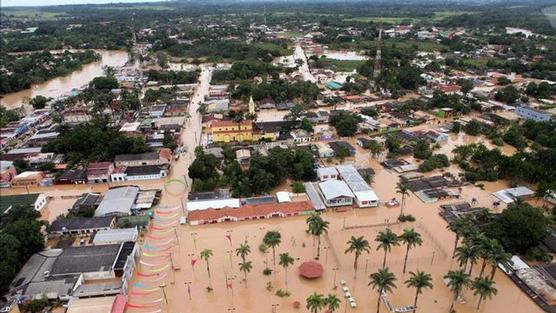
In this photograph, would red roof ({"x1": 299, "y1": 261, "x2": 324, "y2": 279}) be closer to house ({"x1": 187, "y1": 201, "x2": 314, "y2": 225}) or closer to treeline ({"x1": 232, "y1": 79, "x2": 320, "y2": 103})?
house ({"x1": 187, "y1": 201, "x2": 314, "y2": 225})

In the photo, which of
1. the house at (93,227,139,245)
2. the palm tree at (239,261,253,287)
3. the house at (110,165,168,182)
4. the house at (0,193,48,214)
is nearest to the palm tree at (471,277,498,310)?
the palm tree at (239,261,253,287)

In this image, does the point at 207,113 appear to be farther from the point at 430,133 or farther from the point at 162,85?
the point at 430,133

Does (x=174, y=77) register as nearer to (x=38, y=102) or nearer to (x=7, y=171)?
(x=38, y=102)

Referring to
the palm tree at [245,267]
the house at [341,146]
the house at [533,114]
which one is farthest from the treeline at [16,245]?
the house at [533,114]

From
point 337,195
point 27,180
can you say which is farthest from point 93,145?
point 337,195

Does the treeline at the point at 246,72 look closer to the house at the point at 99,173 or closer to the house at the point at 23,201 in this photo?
the house at the point at 99,173
